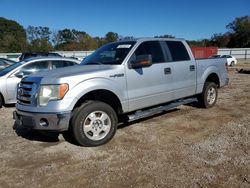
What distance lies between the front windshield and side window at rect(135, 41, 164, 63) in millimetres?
198

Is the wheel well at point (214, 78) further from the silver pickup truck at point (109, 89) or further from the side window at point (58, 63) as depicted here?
the side window at point (58, 63)

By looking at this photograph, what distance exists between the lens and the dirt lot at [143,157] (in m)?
4.16

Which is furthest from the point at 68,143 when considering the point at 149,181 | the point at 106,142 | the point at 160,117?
the point at 160,117

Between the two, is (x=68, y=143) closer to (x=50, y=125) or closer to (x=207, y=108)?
(x=50, y=125)

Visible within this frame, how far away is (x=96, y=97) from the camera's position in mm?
5867

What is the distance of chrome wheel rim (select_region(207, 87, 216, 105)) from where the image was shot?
331 inches

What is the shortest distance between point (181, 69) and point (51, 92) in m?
3.19

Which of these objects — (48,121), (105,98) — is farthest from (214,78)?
(48,121)

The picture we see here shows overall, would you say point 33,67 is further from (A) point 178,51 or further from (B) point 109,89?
(B) point 109,89

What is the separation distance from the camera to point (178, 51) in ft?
24.2

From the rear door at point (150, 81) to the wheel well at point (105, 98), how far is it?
250mm

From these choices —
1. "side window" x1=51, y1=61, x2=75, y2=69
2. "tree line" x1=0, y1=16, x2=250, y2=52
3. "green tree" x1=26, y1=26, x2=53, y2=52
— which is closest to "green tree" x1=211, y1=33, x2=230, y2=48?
"tree line" x1=0, y1=16, x2=250, y2=52

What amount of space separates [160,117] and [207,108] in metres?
1.65

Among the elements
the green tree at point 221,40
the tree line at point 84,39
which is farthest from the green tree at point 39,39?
the green tree at point 221,40
